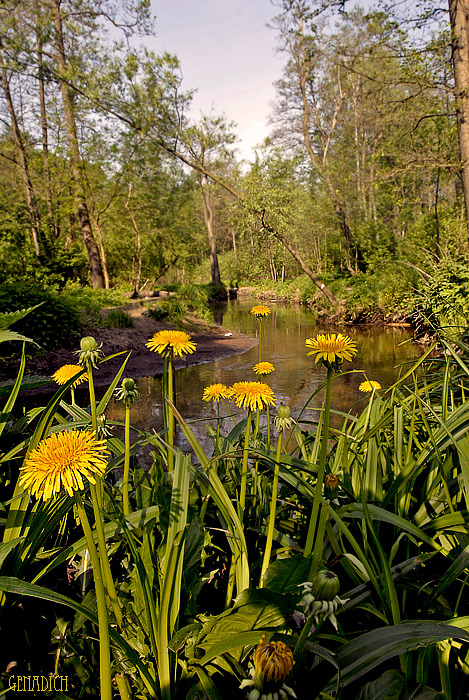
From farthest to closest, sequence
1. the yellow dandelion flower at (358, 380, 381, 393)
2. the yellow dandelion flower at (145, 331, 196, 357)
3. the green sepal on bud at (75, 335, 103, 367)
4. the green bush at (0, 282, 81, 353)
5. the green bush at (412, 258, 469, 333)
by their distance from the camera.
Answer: the green bush at (0, 282, 81, 353)
the green bush at (412, 258, 469, 333)
the yellow dandelion flower at (358, 380, 381, 393)
the yellow dandelion flower at (145, 331, 196, 357)
the green sepal on bud at (75, 335, 103, 367)

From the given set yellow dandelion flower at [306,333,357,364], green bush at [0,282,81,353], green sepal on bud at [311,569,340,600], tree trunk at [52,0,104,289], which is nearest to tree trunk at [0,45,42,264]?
tree trunk at [52,0,104,289]

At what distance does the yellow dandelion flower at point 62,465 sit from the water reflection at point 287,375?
2546 millimetres

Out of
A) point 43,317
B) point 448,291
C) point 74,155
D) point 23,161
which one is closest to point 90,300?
point 43,317

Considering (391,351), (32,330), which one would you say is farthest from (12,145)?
(391,351)

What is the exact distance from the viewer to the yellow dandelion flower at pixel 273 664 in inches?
20.9

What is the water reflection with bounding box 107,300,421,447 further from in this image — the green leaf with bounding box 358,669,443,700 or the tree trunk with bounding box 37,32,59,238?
the tree trunk with bounding box 37,32,59,238

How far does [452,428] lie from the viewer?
3.83 feet

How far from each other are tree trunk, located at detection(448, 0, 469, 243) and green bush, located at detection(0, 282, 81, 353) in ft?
24.3

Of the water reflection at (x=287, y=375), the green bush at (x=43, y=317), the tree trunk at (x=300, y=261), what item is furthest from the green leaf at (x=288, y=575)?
the green bush at (x=43, y=317)

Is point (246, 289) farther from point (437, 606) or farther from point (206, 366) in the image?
point (437, 606)

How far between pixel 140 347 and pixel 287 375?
360 cm

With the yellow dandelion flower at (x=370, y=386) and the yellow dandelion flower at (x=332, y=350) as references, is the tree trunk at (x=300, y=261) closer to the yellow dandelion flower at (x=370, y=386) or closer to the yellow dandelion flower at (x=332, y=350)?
the yellow dandelion flower at (x=370, y=386)

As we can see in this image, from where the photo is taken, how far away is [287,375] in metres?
6.62

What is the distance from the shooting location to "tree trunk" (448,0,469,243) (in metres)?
6.05
